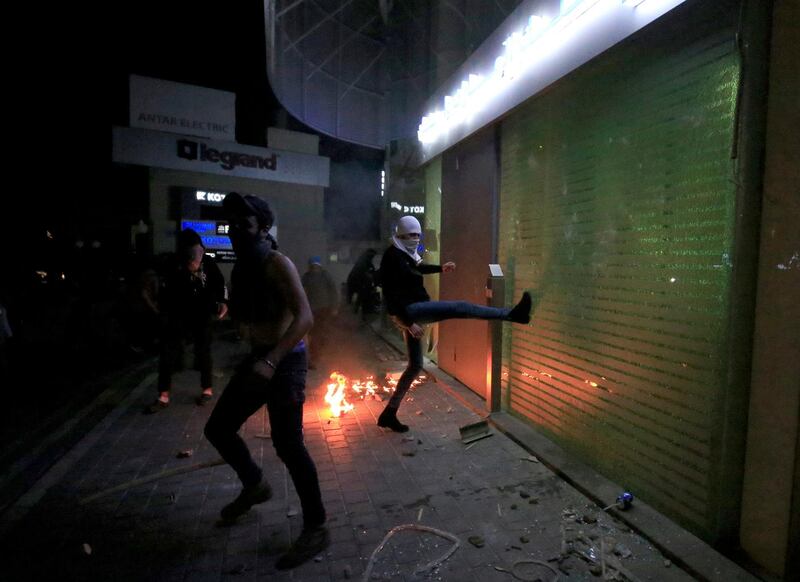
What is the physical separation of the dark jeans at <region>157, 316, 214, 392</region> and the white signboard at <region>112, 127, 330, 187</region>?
9673 mm

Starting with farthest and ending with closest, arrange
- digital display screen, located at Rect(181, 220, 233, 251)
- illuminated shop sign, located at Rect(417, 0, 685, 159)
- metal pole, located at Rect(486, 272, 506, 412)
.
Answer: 1. digital display screen, located at Rect(181, 220, 233, 251)
2. metal pole, located at Rect(486, 272, 506, 412)
3. illuminated shop sign, located at Rect(417, 0, 685, 159)

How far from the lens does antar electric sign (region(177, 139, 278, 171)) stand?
13.6 m

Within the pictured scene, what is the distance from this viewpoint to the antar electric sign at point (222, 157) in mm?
13555

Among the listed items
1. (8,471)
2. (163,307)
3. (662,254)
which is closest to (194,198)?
(163,307)

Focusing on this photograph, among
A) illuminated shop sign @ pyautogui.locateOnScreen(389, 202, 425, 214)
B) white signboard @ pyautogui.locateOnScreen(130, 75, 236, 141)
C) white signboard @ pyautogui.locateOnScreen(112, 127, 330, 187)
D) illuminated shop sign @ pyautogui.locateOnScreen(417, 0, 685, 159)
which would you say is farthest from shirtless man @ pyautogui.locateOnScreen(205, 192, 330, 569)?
white signboard @ pyautogui.locateOnScreen(130, 75, 236, 141)

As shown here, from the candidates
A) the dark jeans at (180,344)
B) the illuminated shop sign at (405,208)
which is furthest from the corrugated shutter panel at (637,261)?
the illuminated shop sign at (405,208)

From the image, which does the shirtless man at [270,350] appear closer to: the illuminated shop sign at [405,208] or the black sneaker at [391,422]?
the black sneaker at [391,422]

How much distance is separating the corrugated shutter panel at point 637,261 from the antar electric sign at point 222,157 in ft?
39.4

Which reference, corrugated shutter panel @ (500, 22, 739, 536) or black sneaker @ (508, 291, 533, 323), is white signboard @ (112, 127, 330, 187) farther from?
black sneaker @ (508, 291, 533, 323)

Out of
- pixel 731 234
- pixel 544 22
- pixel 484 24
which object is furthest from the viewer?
pixel 484 24

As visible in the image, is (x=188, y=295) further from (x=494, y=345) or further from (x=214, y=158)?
(x=214, y=158)

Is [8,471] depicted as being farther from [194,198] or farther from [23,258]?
[23,258]

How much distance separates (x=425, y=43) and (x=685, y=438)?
509 inches

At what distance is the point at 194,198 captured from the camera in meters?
13.3
